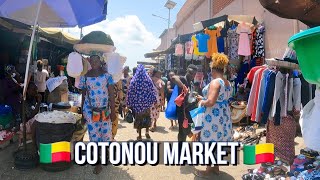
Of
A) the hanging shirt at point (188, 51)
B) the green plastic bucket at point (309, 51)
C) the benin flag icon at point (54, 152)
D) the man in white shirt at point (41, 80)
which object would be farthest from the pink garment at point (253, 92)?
the hanging shirt at point (188, 51)

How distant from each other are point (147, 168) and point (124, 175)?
0.47 m

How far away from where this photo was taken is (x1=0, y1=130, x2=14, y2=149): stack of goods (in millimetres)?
5719

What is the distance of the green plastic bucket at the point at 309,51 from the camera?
162 cm

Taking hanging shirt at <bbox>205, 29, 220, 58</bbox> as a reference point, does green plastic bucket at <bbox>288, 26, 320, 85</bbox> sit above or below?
below

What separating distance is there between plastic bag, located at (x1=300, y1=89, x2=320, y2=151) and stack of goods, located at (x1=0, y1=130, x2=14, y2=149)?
18.0 feet

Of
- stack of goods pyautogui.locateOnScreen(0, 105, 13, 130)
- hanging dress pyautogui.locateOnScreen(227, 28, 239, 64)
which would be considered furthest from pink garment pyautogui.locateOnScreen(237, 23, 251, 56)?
stack of goods pyautogui.locateOnScreen(0, 105, 13, 130)

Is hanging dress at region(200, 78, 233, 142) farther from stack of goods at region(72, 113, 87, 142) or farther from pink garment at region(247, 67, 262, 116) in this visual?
stack of goods at region(72, 113, 87, 142)

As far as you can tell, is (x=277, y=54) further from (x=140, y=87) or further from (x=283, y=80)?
(x=140, y=87)

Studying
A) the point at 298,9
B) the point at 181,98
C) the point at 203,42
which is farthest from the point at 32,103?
the point at 298,9

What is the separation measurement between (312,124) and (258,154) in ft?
11.5

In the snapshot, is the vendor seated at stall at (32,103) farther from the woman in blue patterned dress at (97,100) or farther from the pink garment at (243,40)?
the pink garment at (243,40)

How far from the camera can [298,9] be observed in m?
2.68

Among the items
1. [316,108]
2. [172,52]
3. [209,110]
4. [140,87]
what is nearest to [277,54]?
[140,87]

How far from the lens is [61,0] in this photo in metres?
4.84
